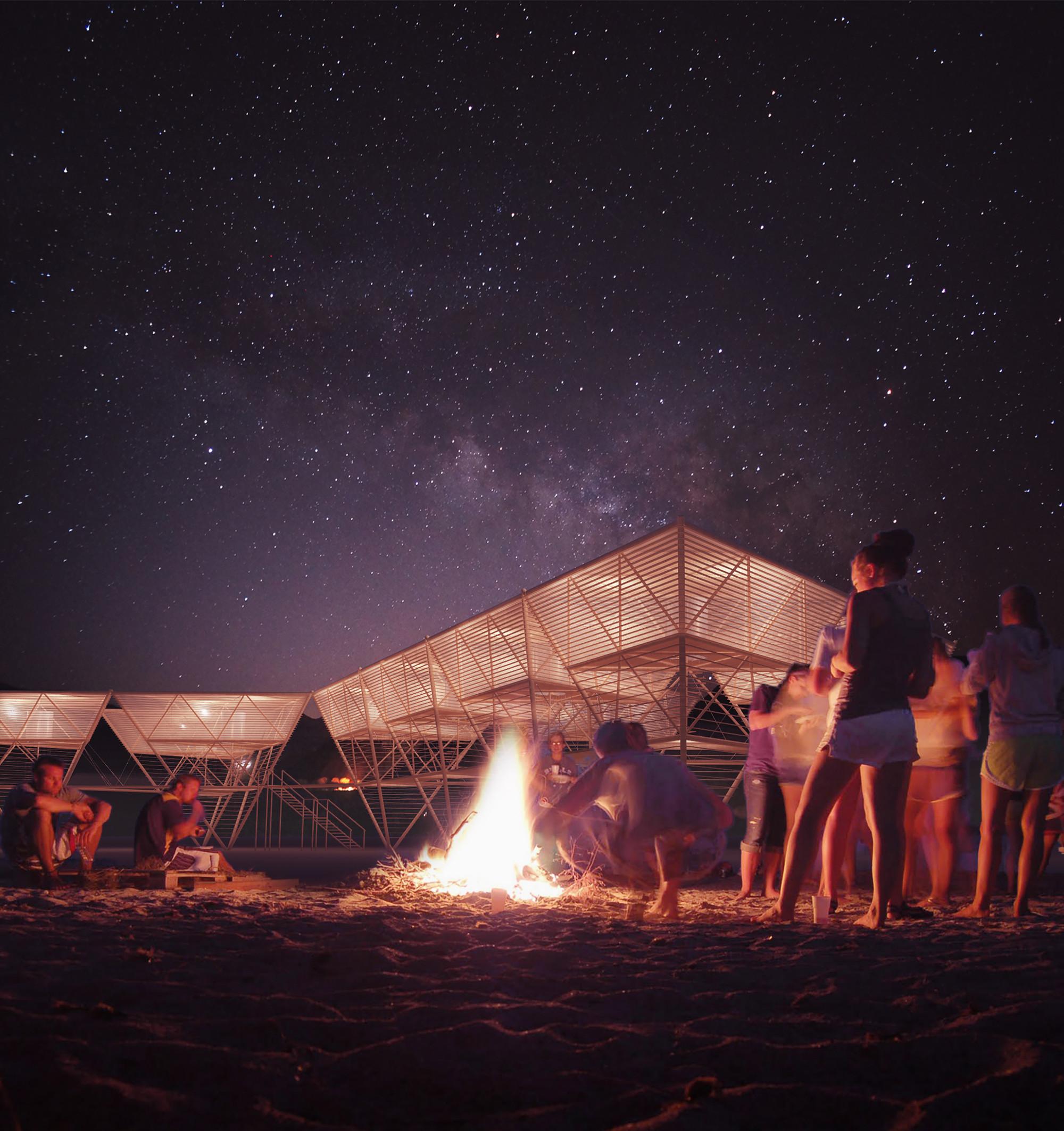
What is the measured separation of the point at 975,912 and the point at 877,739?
4.74 ft

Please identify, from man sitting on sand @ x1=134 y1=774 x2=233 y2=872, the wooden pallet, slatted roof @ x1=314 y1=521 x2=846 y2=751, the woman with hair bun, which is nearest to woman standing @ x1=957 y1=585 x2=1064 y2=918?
the woman with hair bun

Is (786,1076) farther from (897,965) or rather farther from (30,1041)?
(30,1041)

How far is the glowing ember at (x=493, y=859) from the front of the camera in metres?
6.50

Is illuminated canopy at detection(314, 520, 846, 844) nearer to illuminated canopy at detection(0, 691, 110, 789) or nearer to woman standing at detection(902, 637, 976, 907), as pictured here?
woman standing at detection(902, 637, 976, 907)

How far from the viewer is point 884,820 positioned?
3.87 m

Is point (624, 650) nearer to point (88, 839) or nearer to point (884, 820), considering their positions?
point (88, 839)

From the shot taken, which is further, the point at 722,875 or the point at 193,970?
the point at 722,875

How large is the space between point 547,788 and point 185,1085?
23.5 feet

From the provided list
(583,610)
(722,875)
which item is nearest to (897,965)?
(722,875)

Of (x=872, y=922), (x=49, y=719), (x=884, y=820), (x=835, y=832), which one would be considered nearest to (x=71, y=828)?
(x=835, y=832)

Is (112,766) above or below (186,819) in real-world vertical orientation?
below

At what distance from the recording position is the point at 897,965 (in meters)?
2.77

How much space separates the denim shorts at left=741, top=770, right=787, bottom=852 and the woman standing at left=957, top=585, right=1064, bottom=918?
196 centimetres

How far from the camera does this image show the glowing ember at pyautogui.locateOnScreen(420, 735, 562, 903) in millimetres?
6504
